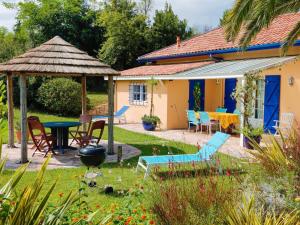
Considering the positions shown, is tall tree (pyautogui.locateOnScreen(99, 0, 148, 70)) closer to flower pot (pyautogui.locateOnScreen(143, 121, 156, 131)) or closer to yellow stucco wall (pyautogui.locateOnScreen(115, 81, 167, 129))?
yellow stucco wall (pyautogui.locateOnScreen(115, 81, 167, 129))

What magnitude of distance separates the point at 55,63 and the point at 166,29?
32.6m

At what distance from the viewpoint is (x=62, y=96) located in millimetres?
30203

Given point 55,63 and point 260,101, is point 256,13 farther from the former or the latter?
point 260,101

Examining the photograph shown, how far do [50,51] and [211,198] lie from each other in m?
10.8

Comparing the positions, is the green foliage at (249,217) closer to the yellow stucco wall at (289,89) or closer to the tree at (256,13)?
the tree at (256,13)

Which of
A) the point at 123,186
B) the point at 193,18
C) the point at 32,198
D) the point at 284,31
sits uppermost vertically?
the point at 193,18

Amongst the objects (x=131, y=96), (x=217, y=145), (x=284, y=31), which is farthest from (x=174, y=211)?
(x=131, y=96)

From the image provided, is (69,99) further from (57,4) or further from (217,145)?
(57,4)

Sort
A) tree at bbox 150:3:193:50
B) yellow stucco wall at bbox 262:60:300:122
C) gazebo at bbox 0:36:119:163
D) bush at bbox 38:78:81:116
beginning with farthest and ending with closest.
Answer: tree at bbox 150:3:193:50
bush at bbox 38:78:81:116
yellow stucco wall at bbox 262:60:300:122
gazebo at bbox 0:36:119:163

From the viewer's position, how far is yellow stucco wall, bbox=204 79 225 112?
24.5m

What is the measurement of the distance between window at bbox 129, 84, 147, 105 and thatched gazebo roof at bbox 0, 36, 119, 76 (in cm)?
1204

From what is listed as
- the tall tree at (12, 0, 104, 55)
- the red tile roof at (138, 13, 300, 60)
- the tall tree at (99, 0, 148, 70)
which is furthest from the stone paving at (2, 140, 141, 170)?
the tall tree at (12, 0, 104, 55)

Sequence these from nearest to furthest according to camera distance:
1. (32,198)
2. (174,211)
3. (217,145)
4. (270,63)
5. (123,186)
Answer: (32,198) < (174,211) < (123,186) < (217,145) < (270,63)

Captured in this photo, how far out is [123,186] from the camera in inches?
376
